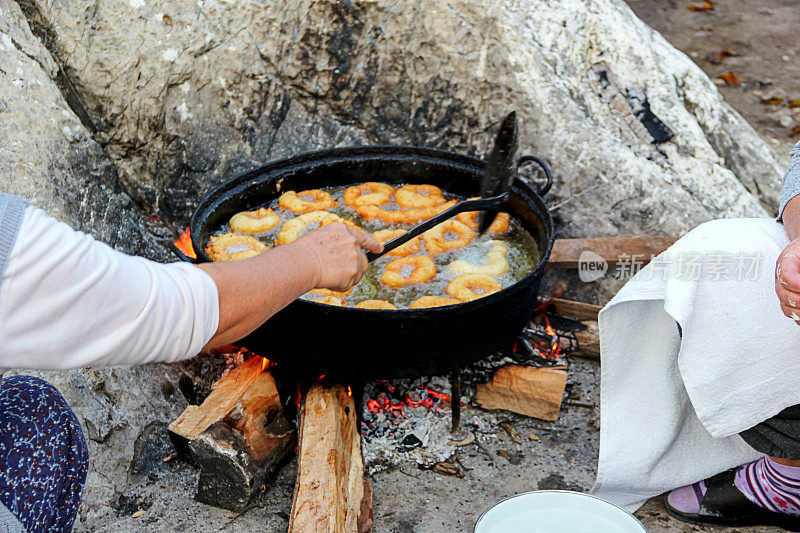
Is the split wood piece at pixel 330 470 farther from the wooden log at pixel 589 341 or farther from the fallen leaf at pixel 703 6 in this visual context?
the fallen leaf at pixel 703 6

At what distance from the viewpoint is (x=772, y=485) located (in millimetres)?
2619

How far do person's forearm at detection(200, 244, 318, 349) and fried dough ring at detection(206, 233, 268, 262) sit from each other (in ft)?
3.92

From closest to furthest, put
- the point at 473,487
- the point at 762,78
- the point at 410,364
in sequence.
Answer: the point at 410,364 → the point at 473,487 → the point at 762,78

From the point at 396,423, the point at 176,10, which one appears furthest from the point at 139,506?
the point at 176,10

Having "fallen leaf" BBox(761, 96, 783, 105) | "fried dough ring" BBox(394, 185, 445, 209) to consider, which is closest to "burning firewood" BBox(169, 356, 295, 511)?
"fried dough ring" BBox(394, 185, 445, 209)

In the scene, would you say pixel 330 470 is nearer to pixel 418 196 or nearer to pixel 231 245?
pixel 231 245

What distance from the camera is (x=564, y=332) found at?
3.56 meters

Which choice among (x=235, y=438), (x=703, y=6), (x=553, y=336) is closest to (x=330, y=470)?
(x=235, y=438)

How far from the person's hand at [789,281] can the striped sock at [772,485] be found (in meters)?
0.88

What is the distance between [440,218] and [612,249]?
135 centimetres

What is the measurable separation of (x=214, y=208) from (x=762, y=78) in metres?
6.44

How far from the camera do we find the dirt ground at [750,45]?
6.52m

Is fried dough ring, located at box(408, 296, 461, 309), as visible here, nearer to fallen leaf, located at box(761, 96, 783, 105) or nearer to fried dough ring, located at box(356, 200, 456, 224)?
fried dough ring, located at box(356, 200, 456, 224)

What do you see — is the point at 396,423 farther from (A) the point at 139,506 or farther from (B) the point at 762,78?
(B) the point at 762,78
